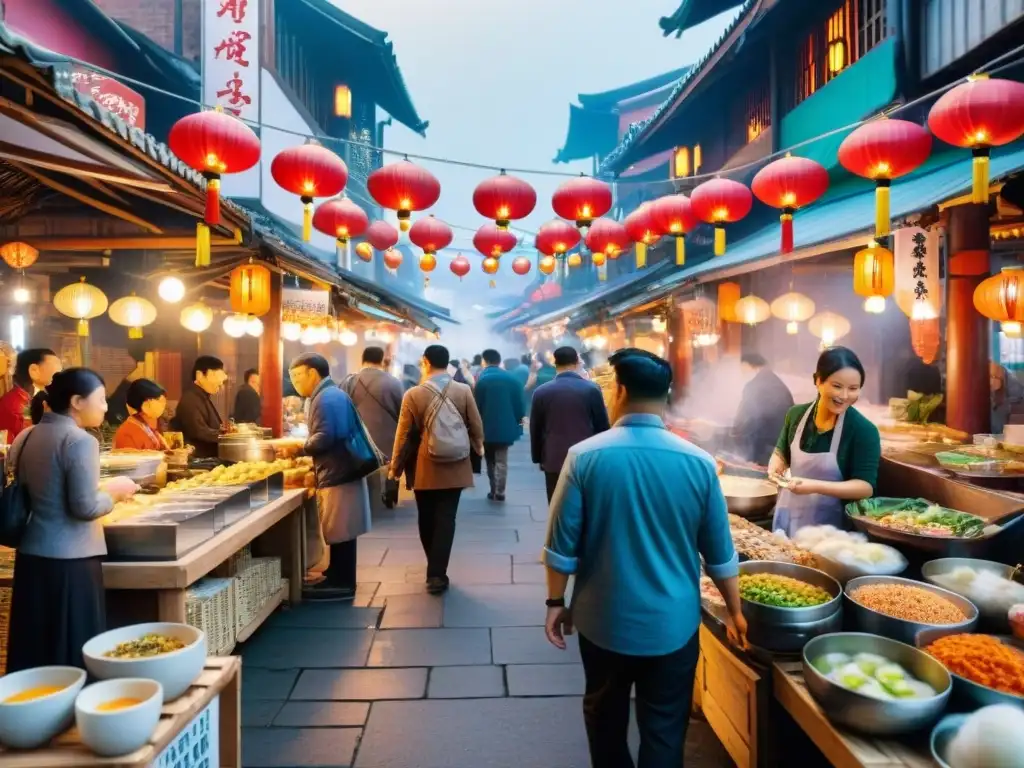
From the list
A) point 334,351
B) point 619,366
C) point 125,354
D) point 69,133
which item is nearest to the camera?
point 619,366

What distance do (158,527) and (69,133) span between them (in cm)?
250

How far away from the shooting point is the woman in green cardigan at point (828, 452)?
446 centimetres

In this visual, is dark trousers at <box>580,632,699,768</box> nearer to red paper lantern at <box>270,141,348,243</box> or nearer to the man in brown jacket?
the man in brown jacket

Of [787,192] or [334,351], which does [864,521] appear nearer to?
[787,192]

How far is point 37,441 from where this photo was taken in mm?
3725

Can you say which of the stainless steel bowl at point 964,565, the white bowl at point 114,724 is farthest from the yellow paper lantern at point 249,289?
the stainless steel bowl at point 964,565

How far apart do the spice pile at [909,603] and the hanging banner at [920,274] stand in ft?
15.4

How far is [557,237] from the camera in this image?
11.7 meters

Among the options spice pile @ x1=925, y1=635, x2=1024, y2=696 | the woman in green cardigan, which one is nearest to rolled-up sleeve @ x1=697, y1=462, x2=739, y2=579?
spice pile @ x1=925, y1=635, x2=1024, y2=696

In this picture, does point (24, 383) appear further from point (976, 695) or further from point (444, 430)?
point (976, 695)

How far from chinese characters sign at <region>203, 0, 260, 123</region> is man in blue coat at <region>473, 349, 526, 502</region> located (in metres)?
7.47

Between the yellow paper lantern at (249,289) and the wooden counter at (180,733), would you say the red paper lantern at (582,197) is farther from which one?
the wooden counter at (180,733)

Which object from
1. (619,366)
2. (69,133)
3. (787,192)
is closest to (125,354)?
(69,133)

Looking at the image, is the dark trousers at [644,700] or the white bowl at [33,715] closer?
the white bowl at [33,715]
